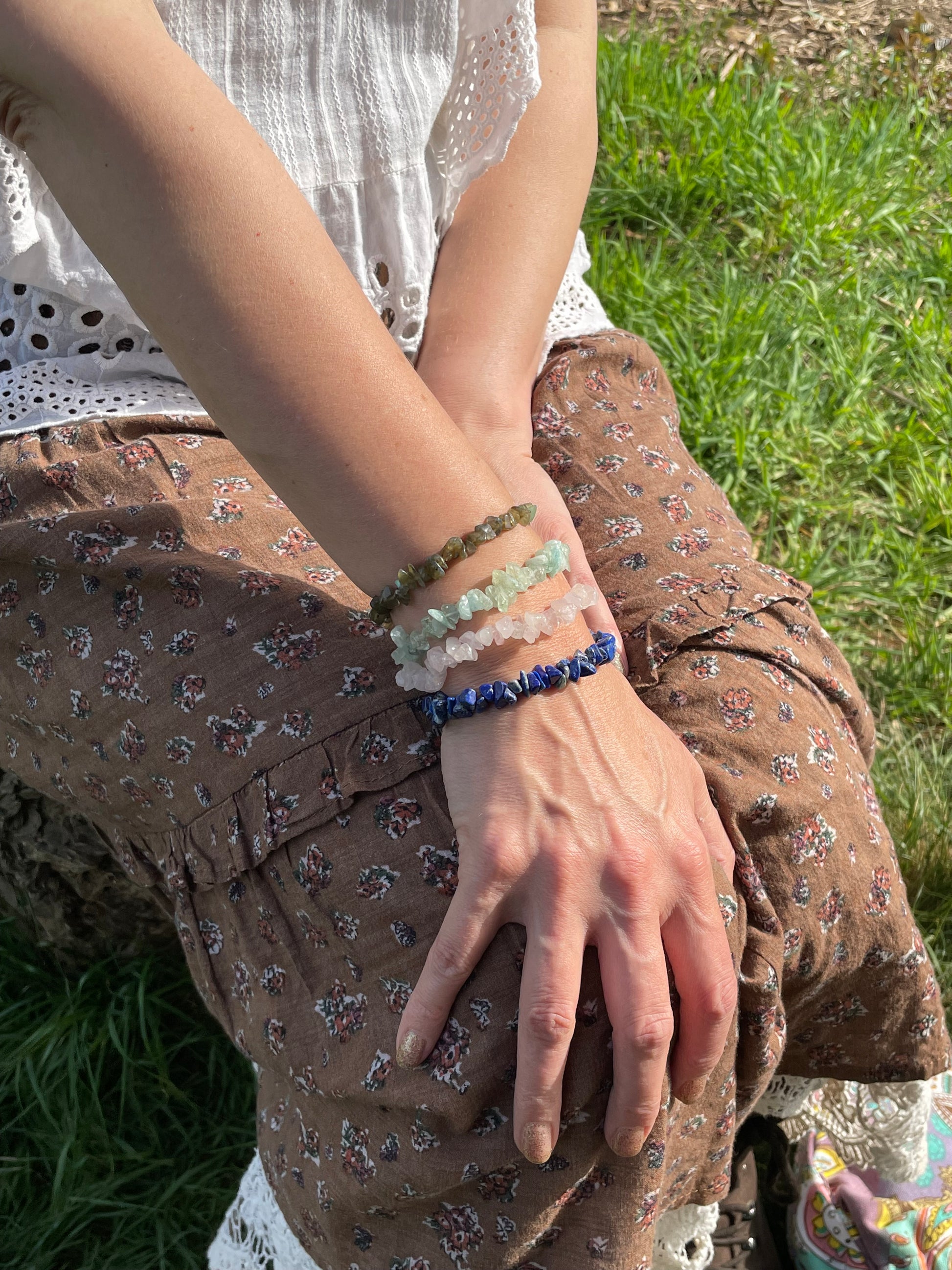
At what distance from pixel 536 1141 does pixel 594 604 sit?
23.7 inches

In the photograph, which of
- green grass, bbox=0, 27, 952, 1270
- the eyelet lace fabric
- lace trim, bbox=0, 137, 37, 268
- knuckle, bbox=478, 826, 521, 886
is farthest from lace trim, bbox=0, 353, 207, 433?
green grass, bbox=0, 27, 952, 1270

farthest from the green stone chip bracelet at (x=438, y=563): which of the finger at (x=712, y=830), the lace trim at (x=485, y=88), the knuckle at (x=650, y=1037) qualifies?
the lace trim at (x=485, y=88)

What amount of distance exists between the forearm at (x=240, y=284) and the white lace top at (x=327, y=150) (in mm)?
A: 231

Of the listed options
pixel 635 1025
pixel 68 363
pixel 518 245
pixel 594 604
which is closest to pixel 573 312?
pixel 518 245

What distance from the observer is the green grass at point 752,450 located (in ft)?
6.25

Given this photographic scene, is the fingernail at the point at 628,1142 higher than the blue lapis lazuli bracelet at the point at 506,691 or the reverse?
the reverse

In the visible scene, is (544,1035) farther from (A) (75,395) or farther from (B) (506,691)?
(A) (75,395)

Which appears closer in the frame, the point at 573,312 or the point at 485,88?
the point at 485,88

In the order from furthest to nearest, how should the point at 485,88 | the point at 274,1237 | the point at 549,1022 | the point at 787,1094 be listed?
the point at 787,1094 < the point at 485,88 < the point at 274,1237 < the point at 549,1022

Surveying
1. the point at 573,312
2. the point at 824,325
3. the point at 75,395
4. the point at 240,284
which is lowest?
the point at 824,325

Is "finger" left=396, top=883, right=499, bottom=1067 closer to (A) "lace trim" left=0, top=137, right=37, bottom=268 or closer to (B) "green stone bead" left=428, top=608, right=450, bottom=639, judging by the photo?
(B) "green stone bead" left=428, top=608, right=450, bottom=639

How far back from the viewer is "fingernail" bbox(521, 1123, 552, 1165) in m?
1.07

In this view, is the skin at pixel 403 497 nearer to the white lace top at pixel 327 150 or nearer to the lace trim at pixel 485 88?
the white lace top at pixel 327 150

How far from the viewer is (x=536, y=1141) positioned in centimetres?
107
